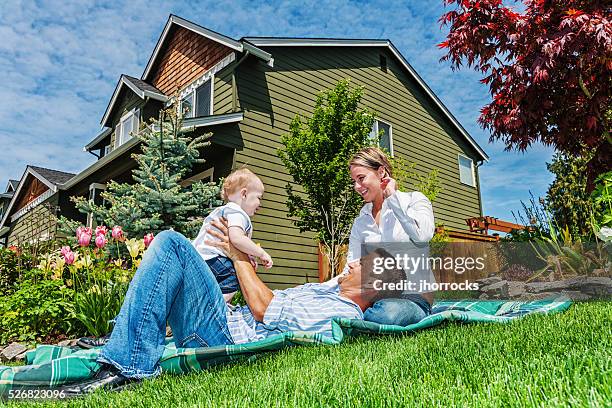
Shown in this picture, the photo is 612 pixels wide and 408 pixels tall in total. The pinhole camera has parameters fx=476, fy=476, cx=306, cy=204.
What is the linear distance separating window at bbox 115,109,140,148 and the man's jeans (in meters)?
11.9

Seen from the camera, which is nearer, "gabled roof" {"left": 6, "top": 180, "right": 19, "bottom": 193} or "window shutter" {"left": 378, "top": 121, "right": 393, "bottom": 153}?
"window shutter" {"left": 378, "top": 121, "right": 393, "bottom": 153}

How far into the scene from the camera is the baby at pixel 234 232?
2.79m

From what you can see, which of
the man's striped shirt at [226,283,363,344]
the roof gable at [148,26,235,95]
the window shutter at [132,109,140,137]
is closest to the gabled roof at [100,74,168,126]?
the roof gable at [148,26,235,95]

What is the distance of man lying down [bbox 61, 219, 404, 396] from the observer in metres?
2.10

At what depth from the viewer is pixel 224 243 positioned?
282 cm

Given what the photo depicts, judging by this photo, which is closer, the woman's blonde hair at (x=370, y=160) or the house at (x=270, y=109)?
the woman's blonde hair at (x=370, y=160)

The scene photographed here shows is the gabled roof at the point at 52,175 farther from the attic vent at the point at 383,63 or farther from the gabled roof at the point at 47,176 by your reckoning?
the attic vent at the point at 383,63

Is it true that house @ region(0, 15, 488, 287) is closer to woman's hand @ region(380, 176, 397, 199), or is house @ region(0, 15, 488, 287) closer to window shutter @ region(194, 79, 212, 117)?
window shutter @ region(194, 79, 212, 117)

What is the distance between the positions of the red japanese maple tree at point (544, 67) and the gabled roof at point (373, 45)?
5.43m

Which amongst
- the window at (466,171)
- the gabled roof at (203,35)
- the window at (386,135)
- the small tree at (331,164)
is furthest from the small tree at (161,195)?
the window at (466,171)

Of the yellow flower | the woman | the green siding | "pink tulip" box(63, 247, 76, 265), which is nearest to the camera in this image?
the woman

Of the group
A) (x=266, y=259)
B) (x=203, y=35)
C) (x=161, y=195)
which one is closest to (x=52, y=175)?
(x=203, y=35)

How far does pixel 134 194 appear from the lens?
7.81m

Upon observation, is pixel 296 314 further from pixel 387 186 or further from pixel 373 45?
pixel 373 45
